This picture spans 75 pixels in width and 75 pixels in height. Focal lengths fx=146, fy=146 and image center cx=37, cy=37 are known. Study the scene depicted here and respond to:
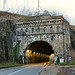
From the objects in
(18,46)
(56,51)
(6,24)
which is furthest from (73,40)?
(6,24)

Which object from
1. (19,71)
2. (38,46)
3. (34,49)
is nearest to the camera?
(19,71)

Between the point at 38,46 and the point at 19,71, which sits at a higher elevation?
the point at 38,46

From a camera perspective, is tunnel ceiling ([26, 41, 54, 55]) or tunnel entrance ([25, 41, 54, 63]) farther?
tunnel ceiling ([26, 41, 54, 55])

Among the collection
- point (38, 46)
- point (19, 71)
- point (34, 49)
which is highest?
point (38, 46)

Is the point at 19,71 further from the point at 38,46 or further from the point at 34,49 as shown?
the point at 34,49

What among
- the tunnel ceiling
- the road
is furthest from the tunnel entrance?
the road

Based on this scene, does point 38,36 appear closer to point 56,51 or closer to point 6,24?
point 56,51

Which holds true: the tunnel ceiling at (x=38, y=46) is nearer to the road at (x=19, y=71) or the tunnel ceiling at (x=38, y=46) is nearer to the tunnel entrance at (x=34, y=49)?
the tunnel entrance at (x=34, y=49)

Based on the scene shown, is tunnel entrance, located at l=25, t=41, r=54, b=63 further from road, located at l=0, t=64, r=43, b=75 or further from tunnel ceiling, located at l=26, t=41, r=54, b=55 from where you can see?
road, located at l=0, t=64, r=43, b=75

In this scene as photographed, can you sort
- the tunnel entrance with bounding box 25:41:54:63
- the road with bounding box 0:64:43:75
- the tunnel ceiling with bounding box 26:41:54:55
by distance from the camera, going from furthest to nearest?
the tunnel ceiling with bounding box 26:41:54:55, the tunnel entrance with bounding box 25:41:54:63, the road with bounding box 0:64:43:75

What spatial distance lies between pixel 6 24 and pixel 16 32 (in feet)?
9.66

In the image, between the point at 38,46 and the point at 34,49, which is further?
the point at 34,49

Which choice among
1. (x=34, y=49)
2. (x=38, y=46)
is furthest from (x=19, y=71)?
(x=34, y=49)

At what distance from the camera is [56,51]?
32.0 m
